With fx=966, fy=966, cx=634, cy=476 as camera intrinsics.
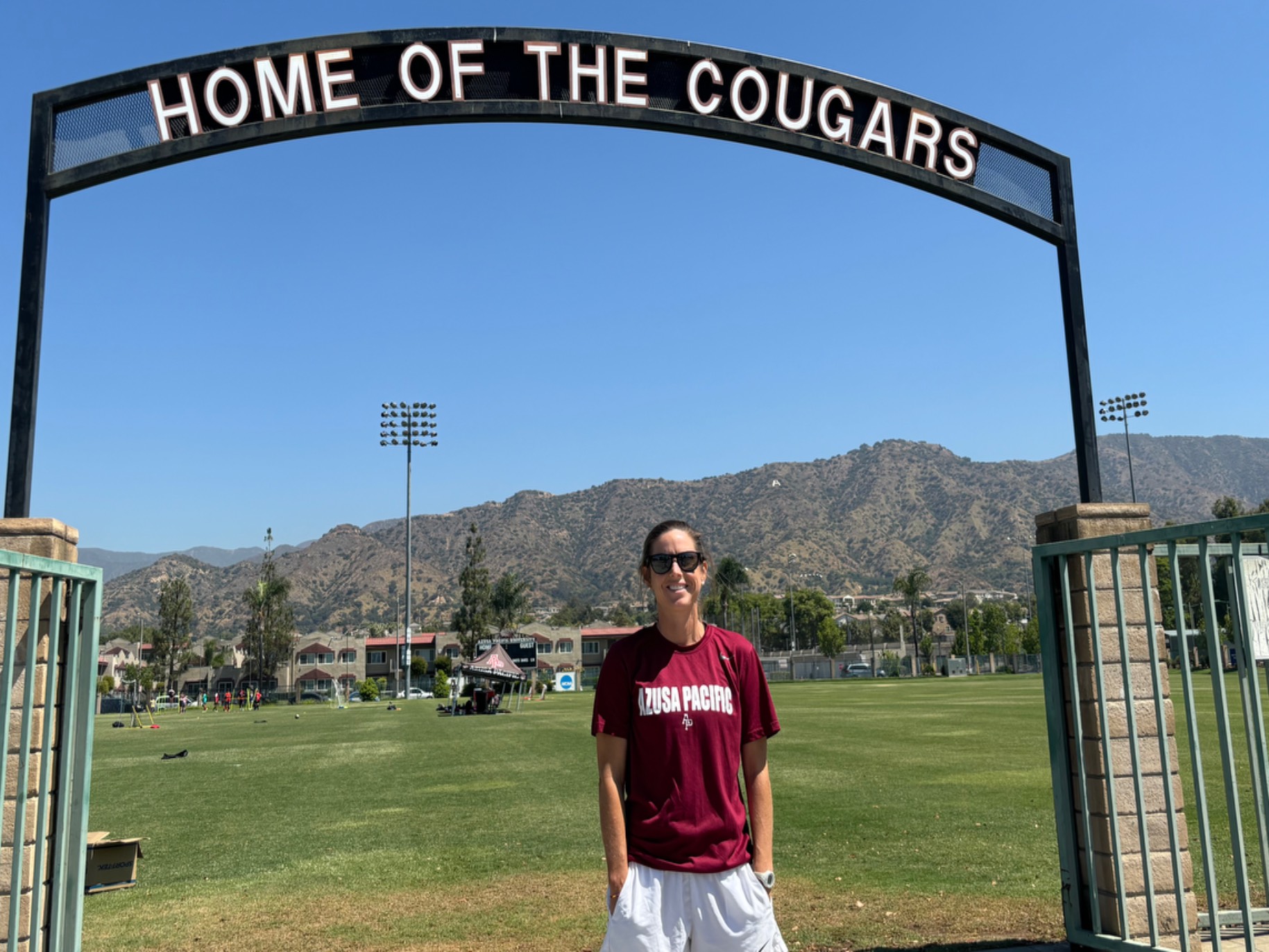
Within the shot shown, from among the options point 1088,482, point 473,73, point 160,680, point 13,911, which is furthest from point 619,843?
point 160,680

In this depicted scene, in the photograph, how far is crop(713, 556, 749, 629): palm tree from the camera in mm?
119562

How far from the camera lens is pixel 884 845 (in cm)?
923

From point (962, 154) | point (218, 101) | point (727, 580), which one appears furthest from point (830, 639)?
point (218, 101)

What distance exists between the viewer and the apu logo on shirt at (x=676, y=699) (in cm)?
368

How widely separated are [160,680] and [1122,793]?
114180mm

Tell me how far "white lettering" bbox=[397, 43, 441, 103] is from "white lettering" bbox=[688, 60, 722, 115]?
1.71 m

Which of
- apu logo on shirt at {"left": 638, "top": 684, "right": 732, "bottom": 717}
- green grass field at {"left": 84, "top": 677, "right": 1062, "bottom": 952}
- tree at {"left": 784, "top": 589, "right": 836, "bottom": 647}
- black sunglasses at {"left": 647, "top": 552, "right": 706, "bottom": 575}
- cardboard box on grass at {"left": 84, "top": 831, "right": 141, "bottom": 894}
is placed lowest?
green grass field at {"left": 84, "top": 677, "right": 1062, "bottom": 952}

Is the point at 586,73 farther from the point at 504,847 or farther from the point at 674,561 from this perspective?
the point at 504,847

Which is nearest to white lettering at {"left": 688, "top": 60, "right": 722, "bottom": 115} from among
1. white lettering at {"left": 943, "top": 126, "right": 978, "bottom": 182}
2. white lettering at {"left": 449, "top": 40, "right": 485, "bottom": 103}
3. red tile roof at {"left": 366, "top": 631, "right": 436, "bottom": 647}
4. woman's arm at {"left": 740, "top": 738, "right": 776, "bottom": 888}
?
white lettering at {"left": 449, "top": 40, "right": 485, "bottom": 103}

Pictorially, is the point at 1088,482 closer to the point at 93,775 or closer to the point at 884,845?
the point at 884,845

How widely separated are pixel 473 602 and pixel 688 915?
281 feet

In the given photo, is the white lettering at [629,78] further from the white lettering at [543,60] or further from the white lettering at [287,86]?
the white lettering at [287,86]

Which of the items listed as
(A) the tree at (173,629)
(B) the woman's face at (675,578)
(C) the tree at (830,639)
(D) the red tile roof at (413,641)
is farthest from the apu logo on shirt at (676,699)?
(C) the tree at (830,639)

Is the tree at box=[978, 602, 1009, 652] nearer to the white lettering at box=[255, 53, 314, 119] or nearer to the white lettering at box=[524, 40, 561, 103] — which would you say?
the white lettering at box=[524, 40, 561, 103]
